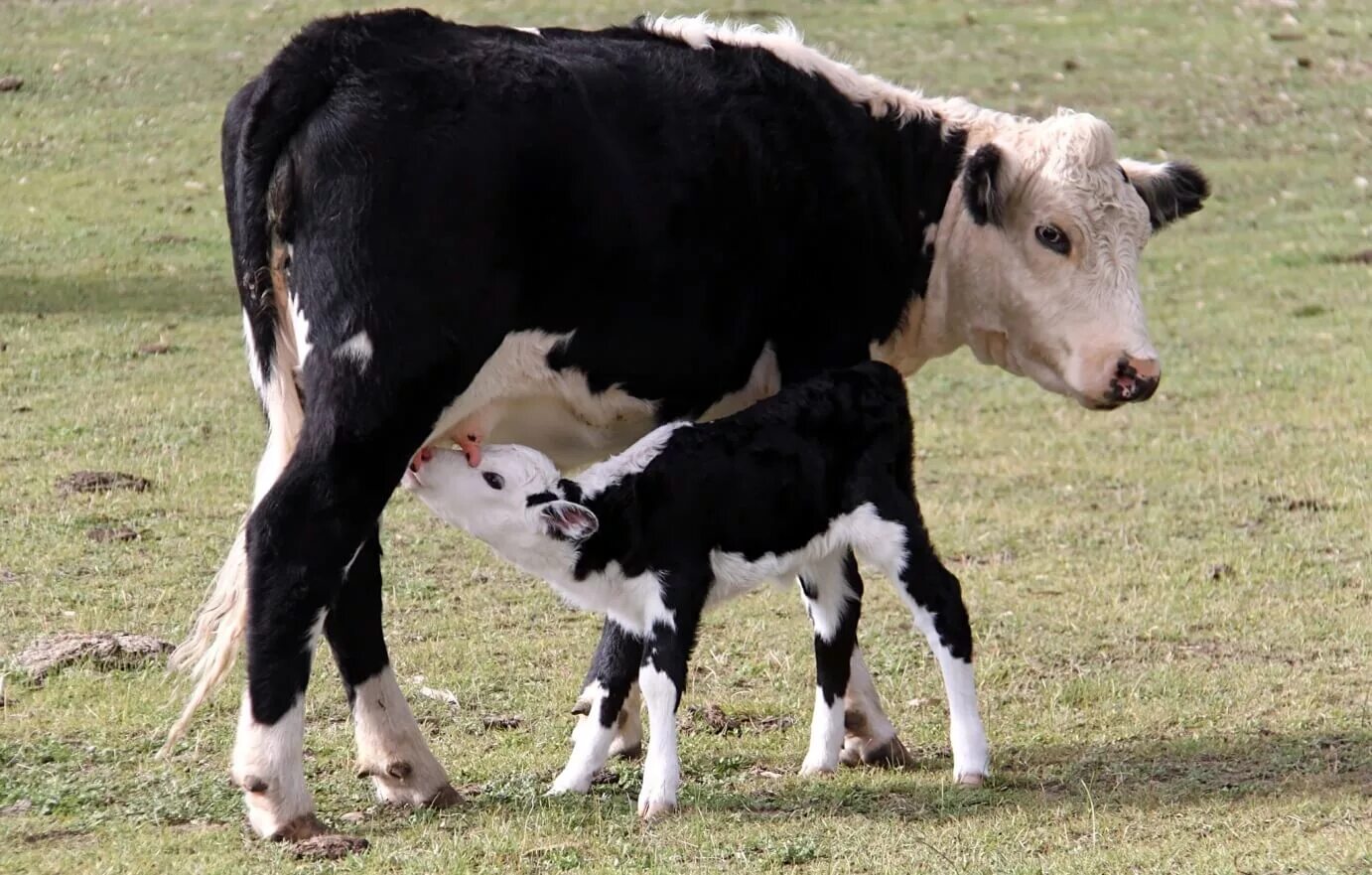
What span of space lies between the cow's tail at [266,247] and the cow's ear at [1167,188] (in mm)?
3181

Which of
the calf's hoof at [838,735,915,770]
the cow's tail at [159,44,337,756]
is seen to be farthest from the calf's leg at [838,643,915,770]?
the cow's tail at [159,44,337,756]

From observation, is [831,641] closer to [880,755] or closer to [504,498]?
[880,755]

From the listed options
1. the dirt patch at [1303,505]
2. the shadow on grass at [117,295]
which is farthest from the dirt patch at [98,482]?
the dirt patch at [1303,505]

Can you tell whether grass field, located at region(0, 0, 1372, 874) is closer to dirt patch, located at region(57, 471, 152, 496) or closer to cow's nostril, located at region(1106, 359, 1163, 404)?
dirt patch, located at region(57, 471, 152, 496)

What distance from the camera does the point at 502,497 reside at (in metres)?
6.19

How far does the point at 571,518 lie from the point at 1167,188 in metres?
2.87

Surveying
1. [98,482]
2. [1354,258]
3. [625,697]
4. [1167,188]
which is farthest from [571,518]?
[1354,258]

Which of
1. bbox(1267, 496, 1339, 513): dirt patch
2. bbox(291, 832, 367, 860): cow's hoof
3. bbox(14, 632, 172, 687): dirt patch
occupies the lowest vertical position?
bbox(1267, 496, 1339, 513): dirt patch

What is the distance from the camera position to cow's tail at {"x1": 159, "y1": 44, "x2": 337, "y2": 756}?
5.89 m

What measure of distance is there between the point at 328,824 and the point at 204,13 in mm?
16078

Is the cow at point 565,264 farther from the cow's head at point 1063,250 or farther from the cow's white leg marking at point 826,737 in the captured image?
the cow's white leg marking at point 826,737

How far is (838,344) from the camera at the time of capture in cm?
689

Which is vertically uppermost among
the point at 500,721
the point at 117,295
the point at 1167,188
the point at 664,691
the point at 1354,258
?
the point at 1167,188

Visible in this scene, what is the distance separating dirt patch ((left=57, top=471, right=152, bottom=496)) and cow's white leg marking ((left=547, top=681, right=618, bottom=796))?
14.1ft
